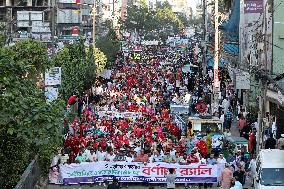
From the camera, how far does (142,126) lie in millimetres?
33156

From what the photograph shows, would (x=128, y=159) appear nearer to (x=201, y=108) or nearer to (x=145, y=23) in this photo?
(x=201, y=108)

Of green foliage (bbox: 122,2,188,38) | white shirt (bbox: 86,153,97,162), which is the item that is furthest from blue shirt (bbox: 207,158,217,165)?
green foliage (bbox: 122,2,188,38)

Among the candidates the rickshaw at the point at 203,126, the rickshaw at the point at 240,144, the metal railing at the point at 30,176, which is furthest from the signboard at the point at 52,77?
the rickshaw at the point at 240,144

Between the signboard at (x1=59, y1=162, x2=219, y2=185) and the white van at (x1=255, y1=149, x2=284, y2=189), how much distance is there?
4.09m

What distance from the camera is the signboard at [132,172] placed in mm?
23109

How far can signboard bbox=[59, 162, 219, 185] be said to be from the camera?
23109 mm

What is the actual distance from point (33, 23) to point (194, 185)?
54.2 meters

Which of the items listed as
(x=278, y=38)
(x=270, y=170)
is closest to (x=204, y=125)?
(x=278, y=38)

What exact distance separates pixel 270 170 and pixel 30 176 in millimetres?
6466

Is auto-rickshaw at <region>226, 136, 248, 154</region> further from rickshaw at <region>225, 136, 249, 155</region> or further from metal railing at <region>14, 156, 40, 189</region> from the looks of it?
metal railing at <region>14, 156, 40, 189</region>

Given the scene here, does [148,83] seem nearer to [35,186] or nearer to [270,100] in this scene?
[270,100]

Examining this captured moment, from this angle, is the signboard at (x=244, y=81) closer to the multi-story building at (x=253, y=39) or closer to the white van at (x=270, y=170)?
the multi-story building at (x=253, y=39)

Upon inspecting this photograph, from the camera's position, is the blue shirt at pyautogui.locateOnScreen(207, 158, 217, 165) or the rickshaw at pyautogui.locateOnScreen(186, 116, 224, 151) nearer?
the blue shirt at pyautogui.locateOnScreen(207, 158, 217, 165)

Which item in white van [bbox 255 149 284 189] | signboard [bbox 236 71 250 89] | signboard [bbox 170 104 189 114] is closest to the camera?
white van [bbox 255 149 284 189]
